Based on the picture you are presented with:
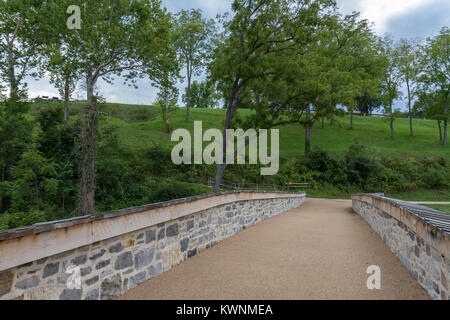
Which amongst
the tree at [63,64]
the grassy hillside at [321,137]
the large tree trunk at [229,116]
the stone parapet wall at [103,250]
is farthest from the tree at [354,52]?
the stone parapet wall at [103,250]

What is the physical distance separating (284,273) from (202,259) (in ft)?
4.46

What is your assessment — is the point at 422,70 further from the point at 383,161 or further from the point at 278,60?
the point at 278,60

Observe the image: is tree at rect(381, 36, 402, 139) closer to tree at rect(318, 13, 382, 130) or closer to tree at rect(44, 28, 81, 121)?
tree at rect(318, 13, 382, 130)

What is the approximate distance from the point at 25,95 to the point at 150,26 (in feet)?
28.1

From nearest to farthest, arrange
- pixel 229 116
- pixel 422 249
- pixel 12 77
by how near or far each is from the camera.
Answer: pixel 422 249 → pixel 229 116 → pixel 12 77

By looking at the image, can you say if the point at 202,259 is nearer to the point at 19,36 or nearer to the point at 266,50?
the point at 266,50

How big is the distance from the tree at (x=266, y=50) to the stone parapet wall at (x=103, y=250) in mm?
7122

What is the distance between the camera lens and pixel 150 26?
1584 cm

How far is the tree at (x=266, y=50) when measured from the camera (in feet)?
38.3

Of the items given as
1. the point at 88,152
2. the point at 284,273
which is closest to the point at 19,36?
the point at 88,152

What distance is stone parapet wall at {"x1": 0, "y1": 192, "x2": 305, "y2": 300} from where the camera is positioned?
2.05 meters

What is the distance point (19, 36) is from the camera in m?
18.3

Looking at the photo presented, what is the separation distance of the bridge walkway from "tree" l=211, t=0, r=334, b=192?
6.25 m
